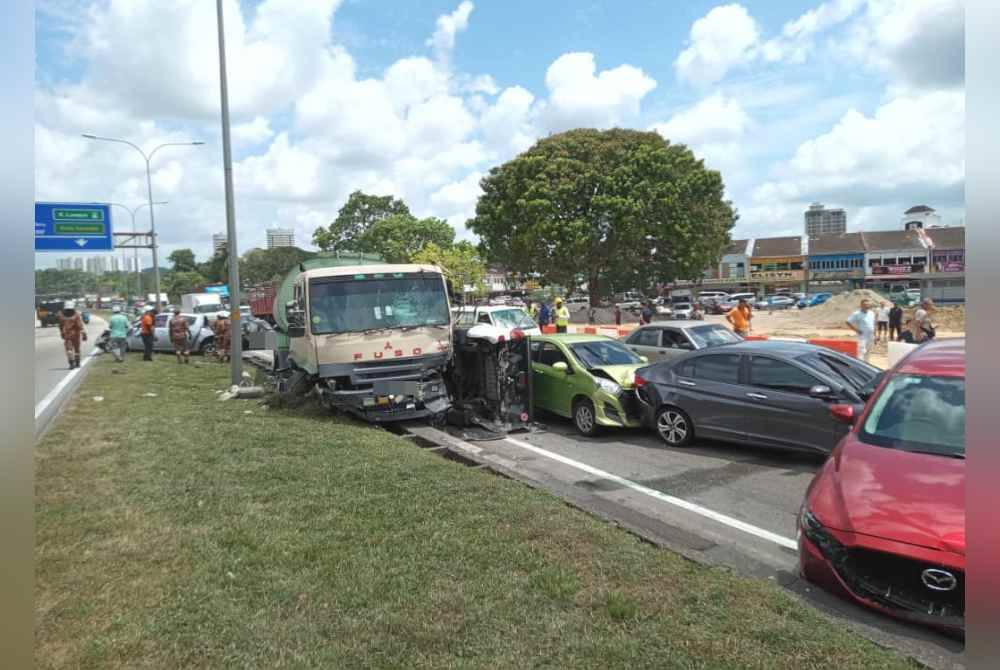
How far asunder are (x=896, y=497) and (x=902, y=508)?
114 mm

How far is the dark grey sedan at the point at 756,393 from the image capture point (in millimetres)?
7805

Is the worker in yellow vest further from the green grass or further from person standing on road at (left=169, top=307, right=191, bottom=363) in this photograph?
the green grass

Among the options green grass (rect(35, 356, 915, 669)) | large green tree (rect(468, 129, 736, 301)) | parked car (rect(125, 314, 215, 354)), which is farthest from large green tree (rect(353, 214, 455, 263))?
green grass (rect(35, 356, 915, 669))

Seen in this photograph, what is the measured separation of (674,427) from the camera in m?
9.26

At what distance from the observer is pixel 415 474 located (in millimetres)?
6820

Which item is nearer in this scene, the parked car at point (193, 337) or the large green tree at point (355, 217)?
the parked car at point (193, 337)

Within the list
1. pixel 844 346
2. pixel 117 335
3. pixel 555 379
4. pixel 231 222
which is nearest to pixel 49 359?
pixel 555 379

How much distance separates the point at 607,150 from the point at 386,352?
3216cm

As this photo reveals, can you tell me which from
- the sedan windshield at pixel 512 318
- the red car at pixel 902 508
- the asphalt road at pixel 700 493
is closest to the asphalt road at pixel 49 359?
the red car at pixel 902 508

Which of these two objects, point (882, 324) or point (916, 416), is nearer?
point (916, 416)

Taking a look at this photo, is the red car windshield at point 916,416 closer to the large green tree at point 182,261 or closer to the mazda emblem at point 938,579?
the mazda emblem at point 938,579

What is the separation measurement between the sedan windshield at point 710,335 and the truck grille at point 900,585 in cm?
958

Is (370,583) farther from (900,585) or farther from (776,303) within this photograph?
(776,303)
